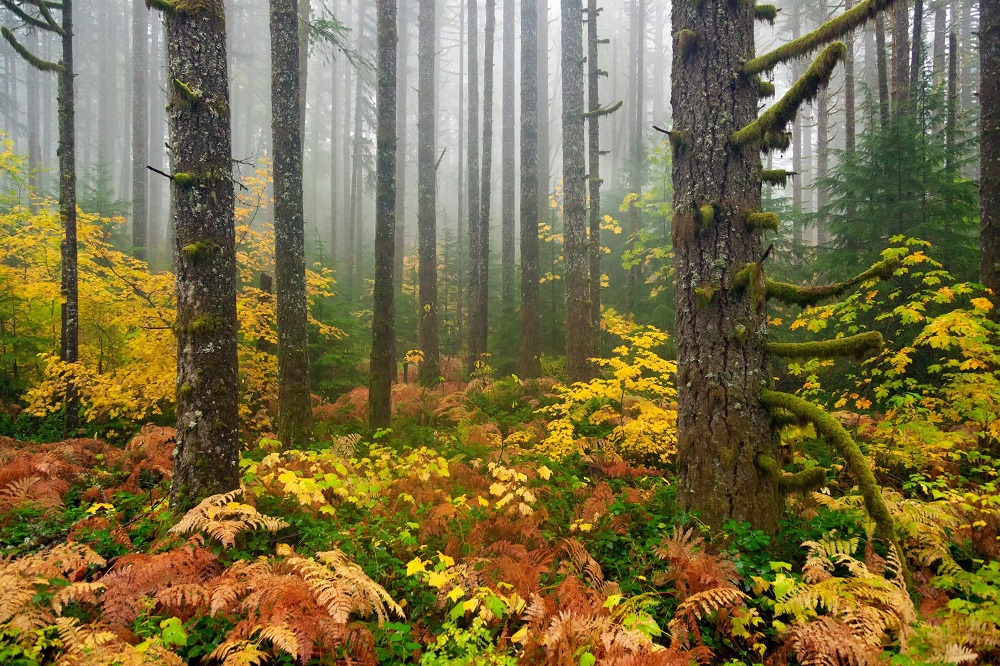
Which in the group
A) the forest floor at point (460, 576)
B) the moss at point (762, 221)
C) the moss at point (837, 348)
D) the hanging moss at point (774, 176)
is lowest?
the forest floor at point (460, 576)

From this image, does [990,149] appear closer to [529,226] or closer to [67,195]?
[529,226]

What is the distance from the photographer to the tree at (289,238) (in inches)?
321

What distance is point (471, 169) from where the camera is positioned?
56.4 ft

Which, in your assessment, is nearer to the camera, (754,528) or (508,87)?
(754,528)

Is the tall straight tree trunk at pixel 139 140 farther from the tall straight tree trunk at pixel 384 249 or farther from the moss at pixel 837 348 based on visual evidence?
the moss at pixel 837 348

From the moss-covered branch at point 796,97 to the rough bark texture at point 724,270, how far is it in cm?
19

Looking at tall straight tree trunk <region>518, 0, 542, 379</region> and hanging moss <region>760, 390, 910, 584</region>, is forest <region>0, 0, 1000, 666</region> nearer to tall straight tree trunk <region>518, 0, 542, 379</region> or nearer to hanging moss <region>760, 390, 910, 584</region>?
hanging moss <region>760, 390, 910, 584</region>

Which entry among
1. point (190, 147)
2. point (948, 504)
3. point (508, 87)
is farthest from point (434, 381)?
point (508, 87)

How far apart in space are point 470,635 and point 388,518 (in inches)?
87.5

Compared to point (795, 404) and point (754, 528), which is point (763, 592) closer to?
Answer: point (754, 528)

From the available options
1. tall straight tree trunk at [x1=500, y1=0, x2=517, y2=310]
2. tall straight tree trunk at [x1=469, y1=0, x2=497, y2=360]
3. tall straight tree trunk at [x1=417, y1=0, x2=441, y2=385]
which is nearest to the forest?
tall straight tree trunk at [x1=417, y1=0, x2=441, y2=385]

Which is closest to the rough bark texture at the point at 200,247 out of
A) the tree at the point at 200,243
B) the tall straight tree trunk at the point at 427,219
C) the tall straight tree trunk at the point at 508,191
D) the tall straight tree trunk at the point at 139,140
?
the tree at the point at 200,243

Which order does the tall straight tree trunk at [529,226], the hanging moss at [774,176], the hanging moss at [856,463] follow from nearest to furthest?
the hanging moss at [856,463] → the hanging moss at [774,176] → the tall straight tree trunk at [529,226]

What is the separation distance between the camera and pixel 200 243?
16.8 ft
